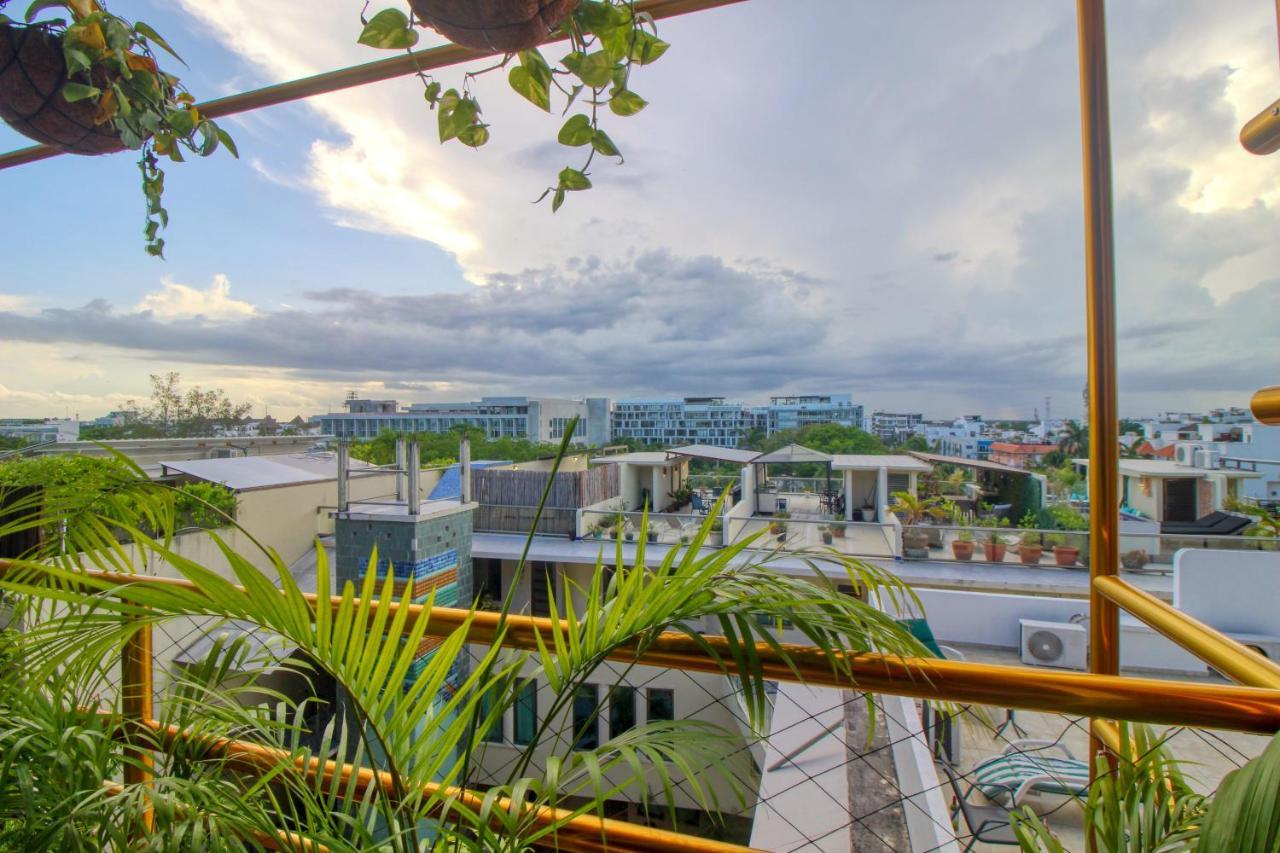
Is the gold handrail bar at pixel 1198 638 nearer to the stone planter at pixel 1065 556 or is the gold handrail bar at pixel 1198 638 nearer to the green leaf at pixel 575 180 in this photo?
the green leaf at pixel 575 180

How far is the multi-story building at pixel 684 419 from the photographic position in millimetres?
6449

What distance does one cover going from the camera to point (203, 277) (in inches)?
142

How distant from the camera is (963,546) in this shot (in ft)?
22.5

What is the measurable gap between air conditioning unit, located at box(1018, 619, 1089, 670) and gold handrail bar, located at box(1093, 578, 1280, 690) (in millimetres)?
4684

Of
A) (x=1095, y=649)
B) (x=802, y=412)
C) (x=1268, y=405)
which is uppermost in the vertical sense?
(x=802, y=412)

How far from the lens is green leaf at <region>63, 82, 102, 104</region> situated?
0.85 metres

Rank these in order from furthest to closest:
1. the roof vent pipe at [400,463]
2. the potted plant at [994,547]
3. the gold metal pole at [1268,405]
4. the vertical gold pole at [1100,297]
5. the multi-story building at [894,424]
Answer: the potted plant at [994,547] < the roof vent pipe at [400,463] < the multi-story building at [894,424] < the vertical gold pole at [1100,297] < the gold metal pole at [1268,405]

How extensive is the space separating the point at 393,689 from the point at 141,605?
379 millimetres

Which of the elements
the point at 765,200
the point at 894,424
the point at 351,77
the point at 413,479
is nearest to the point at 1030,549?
the point at 894,424

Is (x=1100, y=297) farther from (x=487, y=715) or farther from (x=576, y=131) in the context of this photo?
(x=487, y=715)

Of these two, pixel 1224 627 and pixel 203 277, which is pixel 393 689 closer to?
pixel 203 277

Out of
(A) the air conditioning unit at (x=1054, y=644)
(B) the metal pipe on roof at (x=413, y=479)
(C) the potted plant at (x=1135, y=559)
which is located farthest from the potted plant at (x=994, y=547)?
(B) the metal pipe on roof at (x=413, y=479)

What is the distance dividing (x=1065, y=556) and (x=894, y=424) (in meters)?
3.01

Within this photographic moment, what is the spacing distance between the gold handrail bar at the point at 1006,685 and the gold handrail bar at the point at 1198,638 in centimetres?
6
